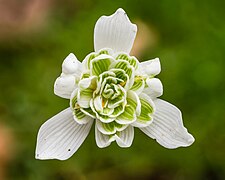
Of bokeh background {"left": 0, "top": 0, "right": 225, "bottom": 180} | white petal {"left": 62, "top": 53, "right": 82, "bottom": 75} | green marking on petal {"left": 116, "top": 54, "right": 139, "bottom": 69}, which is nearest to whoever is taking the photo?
white petal {"left": 62, "top": 53, "right": 82, "bottom": 75}

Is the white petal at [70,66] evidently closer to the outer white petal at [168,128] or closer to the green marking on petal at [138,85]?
the green marking on petal at [138,85]

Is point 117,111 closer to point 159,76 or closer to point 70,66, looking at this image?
point 70,66

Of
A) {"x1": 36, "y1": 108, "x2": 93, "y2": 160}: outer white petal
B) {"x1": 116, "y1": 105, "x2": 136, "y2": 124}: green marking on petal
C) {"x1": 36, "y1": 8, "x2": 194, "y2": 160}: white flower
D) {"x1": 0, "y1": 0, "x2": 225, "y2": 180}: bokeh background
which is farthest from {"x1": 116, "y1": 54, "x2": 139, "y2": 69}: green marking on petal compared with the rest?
{"x1": 0, "y1": 0, "x2": 225, "y2": 180}: bokeh background

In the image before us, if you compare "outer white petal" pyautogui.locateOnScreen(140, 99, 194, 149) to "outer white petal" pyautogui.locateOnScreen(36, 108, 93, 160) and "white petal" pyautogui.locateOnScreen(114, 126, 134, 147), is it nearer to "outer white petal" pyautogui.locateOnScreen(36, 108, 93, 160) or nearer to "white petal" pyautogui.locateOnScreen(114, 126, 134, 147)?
"white petal" pyautogui.locateOnScreen(114, 126, 134, 147)

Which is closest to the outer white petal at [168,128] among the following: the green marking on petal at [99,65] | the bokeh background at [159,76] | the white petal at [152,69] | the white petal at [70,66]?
the white petal at [152,69]

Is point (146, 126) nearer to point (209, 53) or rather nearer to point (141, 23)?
point (209, 53)

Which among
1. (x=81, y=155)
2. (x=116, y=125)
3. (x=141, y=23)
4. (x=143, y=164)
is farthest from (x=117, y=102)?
(x=141, y=23)

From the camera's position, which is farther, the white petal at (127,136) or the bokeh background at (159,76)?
the bokeh background at (159,76)
